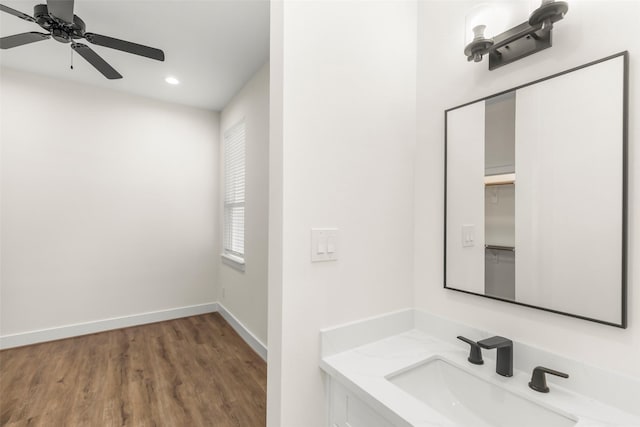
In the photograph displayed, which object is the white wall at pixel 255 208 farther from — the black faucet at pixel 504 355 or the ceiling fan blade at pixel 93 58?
the black faucet at pixel 504 355

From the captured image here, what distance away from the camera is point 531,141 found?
996 mm

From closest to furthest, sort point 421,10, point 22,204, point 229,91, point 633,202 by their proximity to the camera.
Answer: point 633,202 < point 421,10 < point 22,204 < point 229,91

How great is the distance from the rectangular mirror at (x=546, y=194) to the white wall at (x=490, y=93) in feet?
0.10

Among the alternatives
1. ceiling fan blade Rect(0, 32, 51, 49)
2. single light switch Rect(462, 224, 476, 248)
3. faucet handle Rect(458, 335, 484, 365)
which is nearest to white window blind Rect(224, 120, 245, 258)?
ceiling fan blade Rect(0, 32, 51, 49)

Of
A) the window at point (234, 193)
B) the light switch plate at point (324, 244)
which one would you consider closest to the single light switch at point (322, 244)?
the light switch plate at point (324, 244)

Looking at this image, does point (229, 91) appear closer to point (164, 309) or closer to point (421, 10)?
point (421, 10)

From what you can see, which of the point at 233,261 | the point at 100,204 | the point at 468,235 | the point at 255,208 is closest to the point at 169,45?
the point at 255,208

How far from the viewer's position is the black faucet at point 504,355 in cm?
97

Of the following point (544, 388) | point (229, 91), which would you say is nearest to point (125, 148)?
point (229, 91)

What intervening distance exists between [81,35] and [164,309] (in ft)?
9.44

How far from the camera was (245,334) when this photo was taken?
298cm

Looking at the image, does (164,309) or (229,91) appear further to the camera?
(164,309)

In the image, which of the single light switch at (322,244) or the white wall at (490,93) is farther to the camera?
the single light switch at (322,244)

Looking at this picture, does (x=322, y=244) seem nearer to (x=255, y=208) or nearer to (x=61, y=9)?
(x=255, y=208)
